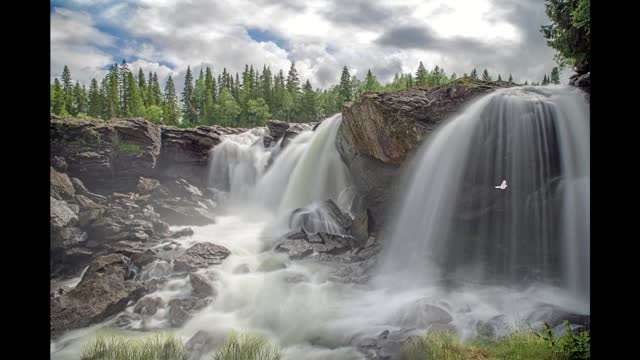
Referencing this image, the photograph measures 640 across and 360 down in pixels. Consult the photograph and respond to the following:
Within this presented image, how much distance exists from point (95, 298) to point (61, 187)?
9.82m

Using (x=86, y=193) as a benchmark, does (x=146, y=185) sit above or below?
above

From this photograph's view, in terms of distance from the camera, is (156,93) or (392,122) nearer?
(392,122)

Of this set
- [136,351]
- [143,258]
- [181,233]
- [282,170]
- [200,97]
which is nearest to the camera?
[136,351]

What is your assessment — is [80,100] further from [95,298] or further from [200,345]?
[200,345]

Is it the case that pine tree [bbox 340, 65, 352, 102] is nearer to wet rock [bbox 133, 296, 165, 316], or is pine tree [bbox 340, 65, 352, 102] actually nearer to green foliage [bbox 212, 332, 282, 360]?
wet rock [bbox 133, 296, 165, 316]

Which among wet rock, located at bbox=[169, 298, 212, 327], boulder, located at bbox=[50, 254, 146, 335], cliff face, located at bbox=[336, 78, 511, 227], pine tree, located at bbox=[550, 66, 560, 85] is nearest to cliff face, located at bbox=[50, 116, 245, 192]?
boulder, located at bbox=[50, 254, 146, 335]

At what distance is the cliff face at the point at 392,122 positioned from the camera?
11625 mm

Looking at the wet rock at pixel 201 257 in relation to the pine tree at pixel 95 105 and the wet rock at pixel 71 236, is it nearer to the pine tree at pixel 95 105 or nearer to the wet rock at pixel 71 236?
the wet rock at pixel 71 236

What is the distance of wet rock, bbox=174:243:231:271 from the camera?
10695mm

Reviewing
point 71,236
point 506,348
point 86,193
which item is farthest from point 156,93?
point 506,348

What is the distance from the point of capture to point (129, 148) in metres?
21.2

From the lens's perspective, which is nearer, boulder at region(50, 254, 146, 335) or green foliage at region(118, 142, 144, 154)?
boulder at region(50, 254, 146, 335)

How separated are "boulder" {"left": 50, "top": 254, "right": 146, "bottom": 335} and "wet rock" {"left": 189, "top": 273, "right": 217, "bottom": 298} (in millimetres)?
1226
